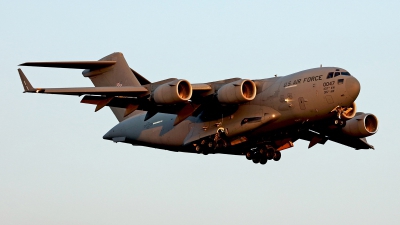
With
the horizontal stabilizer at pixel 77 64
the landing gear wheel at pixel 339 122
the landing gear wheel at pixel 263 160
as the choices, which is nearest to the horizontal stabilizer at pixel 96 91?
the horizontal stabilizer at pixel 77 64

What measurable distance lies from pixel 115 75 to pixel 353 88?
30.5ft

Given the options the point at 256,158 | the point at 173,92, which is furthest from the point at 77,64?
the point at 256,158

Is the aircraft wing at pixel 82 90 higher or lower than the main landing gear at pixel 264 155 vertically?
higher

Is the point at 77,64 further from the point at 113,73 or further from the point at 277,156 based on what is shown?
the point at 277,156

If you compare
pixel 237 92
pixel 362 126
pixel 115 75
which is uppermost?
pixel 237 92

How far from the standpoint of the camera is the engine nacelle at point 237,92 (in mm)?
29219

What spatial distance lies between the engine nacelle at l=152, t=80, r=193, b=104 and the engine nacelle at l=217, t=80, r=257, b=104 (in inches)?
40.5

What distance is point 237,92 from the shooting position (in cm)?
2920

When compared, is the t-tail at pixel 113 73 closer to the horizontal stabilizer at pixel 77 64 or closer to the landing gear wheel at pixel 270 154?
the horizontal stabilizer at pixel 77 64

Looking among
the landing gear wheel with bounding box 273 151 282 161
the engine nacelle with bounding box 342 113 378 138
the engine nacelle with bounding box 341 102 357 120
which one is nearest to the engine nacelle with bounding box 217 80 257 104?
the engine nacelle with bounding box 341 102 357 120

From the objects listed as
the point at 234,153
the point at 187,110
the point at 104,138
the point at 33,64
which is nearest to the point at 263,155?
the point at 234,153

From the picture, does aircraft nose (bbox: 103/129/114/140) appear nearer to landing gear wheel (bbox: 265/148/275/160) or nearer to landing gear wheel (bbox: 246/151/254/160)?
landing gear wheel (bbox: 246/151/254/160)

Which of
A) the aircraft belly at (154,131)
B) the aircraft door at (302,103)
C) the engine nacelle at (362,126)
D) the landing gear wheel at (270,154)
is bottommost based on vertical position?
the landing gear wheel at (270,154)

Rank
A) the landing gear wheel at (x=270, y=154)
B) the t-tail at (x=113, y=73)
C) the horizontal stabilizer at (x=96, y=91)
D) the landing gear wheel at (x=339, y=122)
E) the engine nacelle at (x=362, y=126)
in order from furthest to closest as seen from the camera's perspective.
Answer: the t-tail at (x=113, y=73) < the engine nacelle at (x=362, y=126) < the landing gear wheel at (x=270, y=154) < the landing gear wheel at (x=339, y=122) < the horizontal stabilizer at (x=96, y=91)
